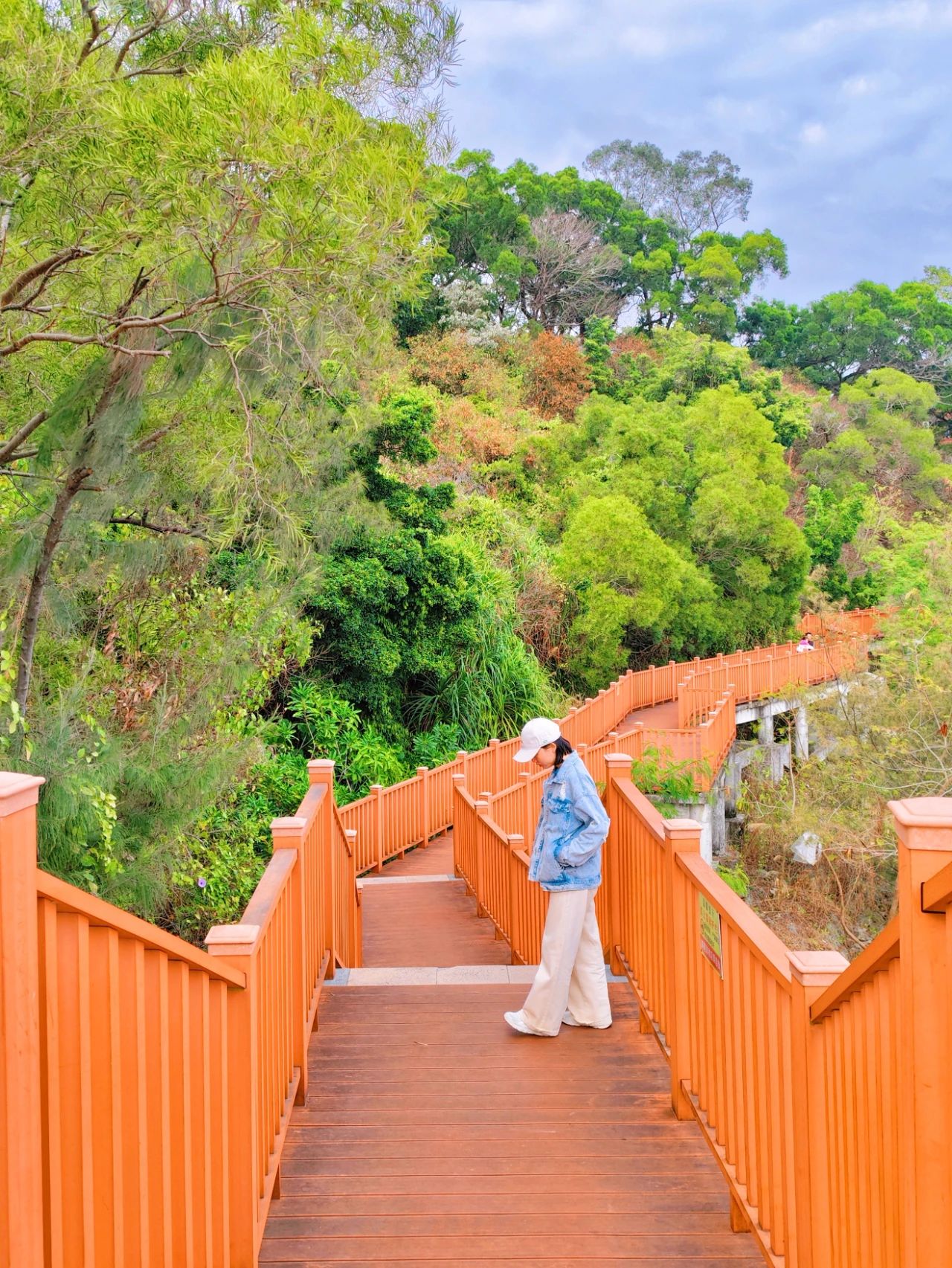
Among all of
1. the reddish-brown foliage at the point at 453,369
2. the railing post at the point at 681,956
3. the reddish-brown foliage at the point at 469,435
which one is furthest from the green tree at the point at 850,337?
the railing post at the point at 681,956

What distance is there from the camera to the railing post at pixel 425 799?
14.7 metres

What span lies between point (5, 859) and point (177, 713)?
5798 millimetres

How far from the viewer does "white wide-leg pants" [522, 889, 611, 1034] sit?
4746 mm

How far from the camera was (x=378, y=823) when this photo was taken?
13.5 meters

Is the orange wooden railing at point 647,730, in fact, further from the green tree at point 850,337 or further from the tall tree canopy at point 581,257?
the green tree at point 850,337

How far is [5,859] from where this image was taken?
194 centimetres

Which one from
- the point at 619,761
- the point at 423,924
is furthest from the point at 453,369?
the point at 619,761

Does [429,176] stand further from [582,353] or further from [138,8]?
[582,353]

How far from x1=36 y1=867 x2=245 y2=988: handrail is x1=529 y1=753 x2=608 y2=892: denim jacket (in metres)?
2.29

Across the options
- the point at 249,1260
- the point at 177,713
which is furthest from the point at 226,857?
the point at 249,1260

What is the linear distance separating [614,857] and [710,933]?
1.89 metres

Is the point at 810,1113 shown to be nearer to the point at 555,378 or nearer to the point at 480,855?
Result: the point at 480,855

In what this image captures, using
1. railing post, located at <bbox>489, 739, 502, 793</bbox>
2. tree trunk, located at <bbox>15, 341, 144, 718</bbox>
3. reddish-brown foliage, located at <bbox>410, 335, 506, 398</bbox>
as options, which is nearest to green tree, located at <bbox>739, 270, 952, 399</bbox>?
reddish-brown foliage, located at <bbox>410, 335, 506, 398</bbox>

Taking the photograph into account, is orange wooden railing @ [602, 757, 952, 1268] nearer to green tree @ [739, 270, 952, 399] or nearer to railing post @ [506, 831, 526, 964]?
railing post @ [506, 831, 526, 964]
